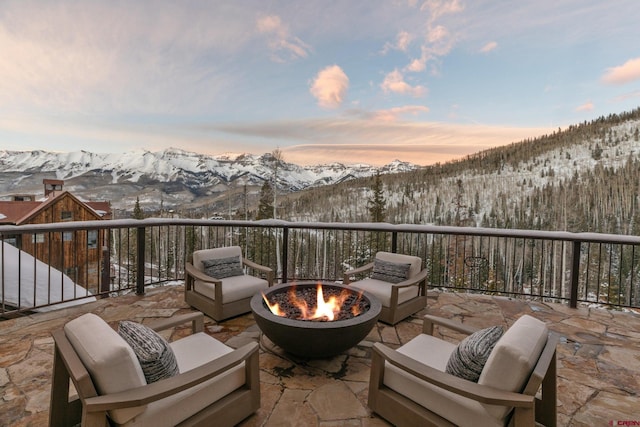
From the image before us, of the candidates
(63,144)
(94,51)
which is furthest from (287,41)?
(63,144)

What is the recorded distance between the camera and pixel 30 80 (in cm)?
762

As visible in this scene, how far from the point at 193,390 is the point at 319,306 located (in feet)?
4.54

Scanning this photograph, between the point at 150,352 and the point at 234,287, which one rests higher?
the point at 150,352

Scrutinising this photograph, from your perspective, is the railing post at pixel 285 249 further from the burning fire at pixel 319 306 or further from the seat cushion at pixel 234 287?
the burning fire at pixel 319 306

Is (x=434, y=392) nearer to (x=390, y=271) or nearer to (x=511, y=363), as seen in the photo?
(x=511, y=363)

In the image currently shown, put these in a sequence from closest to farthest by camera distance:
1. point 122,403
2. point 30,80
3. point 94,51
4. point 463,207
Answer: point 122,403
point 94,51
point 30,80
point 463,207

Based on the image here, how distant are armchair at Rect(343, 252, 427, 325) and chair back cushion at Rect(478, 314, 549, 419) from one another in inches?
71.1

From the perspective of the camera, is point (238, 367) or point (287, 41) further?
point (287, 41)

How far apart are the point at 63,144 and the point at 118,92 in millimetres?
13187

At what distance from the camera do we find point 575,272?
→ 402cm

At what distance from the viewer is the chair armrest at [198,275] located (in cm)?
331

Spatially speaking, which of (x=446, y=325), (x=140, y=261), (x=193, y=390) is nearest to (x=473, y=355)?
(x=446, y=325)

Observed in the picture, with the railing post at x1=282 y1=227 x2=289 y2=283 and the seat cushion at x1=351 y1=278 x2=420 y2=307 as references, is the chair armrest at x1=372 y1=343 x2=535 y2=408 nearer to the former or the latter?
the seat cushion at x1=351 y1=278 x2=420 y2=307

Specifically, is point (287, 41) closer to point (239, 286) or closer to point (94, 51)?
point (94, 51)
